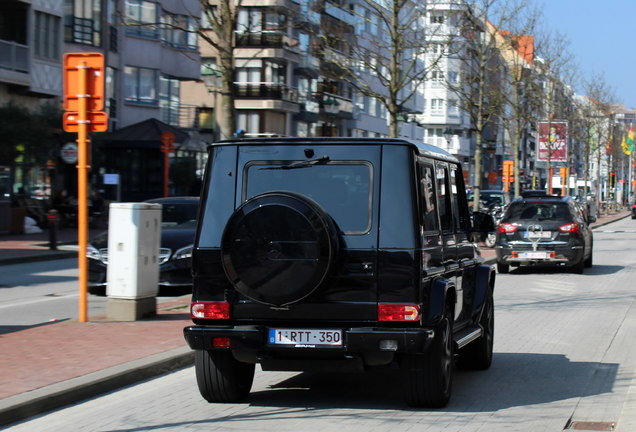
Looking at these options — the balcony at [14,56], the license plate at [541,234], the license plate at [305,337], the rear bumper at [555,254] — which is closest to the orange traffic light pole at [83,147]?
the license plate at [305,337]

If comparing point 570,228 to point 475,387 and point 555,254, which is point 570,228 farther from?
point 475,387

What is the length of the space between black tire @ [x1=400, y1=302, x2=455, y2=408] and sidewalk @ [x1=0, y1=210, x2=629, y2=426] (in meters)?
2.39

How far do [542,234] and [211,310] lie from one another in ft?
53.3

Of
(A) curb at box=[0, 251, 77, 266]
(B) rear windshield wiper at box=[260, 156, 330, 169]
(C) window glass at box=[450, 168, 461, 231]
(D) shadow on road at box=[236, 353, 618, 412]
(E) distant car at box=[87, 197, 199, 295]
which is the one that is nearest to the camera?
(B) rear windshield wiper at box=[260, 156, 330, 169]

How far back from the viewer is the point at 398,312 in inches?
291

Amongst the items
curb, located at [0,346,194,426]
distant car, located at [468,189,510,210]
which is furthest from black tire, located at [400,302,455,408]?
distant car, located at [468,189,510,210]

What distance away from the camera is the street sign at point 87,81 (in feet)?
39.5

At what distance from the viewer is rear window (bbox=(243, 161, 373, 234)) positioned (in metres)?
7.53

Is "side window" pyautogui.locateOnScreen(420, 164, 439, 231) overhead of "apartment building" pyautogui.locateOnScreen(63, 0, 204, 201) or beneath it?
beneath

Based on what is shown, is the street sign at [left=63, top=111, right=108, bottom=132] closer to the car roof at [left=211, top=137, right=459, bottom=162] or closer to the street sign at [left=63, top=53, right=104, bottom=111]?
the street sign at [left=63, top=53, right=104, bottom=111]

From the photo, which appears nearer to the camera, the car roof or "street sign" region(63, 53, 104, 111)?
the car roof

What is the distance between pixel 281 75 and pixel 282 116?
2471 mm

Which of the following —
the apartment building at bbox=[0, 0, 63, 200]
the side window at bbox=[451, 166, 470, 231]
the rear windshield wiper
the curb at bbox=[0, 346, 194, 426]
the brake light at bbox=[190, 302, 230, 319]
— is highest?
the apartment building at bbox=[0, 0, 63, 200]

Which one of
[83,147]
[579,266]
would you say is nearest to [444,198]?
[83,147]
